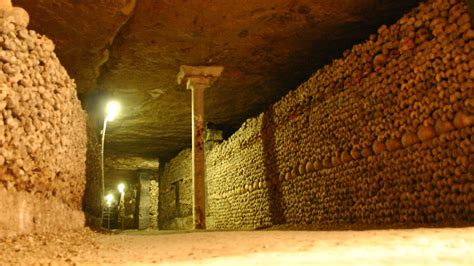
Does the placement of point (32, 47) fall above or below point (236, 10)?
below

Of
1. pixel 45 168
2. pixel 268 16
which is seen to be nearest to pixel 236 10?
pixel 268 16

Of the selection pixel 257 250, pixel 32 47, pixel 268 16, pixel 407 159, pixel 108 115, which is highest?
pixel 268 16

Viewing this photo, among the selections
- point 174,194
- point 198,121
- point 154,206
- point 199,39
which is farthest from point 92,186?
point 154,206

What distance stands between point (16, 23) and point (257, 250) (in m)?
3.12

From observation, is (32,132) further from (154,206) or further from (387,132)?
(154,206)

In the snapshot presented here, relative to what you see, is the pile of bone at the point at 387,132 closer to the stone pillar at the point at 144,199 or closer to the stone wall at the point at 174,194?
the stone wall at the point at 174,194

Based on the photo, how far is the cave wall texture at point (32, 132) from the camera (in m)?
3.63

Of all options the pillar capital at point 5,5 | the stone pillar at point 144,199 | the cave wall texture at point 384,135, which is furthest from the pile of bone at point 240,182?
the stone pillar at point 144,199

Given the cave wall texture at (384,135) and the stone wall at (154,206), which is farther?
the stone wall at (154,206)

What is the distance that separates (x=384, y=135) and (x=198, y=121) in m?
4.36

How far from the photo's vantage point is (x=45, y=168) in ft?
15.1

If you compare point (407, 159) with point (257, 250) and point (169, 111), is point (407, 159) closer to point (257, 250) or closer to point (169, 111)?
point (257, 250)

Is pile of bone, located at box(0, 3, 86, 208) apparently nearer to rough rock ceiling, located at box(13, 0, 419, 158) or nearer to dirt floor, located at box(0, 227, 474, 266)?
dirt floor, located at box(0, 227, 474, 266)

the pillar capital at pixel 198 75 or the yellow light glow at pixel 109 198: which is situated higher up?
the pillar capital at pixel 198 75
